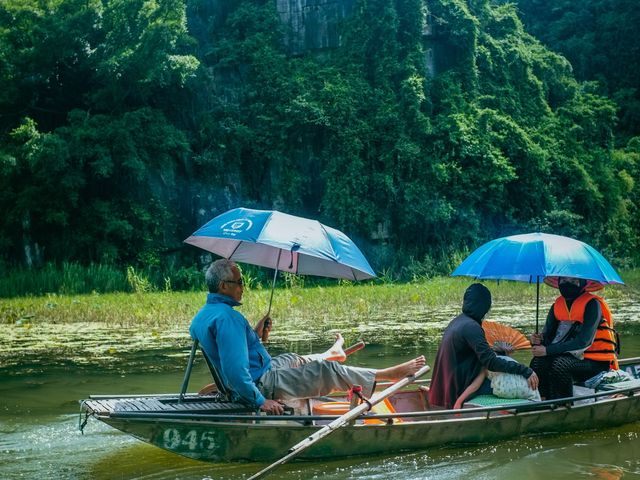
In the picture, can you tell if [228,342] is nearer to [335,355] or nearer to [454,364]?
[335,355]

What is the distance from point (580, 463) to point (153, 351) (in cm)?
578

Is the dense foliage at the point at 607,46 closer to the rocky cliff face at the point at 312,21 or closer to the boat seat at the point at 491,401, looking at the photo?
the rocky cliff face at the point at 312,21

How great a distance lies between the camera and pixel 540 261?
20.6 feet

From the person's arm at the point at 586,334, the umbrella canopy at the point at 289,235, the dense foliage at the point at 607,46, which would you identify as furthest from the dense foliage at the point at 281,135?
the person's arm at the point at 586,334

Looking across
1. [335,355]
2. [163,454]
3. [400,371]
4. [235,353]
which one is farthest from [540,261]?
[163,454]

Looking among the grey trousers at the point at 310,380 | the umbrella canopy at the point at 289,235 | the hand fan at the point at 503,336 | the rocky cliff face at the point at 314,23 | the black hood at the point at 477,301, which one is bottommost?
the grey trousers at the point at 310,380

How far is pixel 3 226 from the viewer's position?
2111 centimetres

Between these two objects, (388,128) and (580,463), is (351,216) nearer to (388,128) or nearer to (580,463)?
(388,128)

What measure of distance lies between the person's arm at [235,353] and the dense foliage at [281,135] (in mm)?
15182

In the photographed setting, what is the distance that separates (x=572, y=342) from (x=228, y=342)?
276 centimetres

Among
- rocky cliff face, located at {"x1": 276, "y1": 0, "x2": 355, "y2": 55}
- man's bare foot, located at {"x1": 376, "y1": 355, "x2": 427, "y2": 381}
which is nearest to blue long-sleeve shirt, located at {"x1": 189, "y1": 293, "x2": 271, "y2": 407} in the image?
man's bare foot, located at {"x1": 376, "y1": 355, "x2": 427, "y2": 381}

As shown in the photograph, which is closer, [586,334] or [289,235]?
[289,235]

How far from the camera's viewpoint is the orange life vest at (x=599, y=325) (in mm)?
6641

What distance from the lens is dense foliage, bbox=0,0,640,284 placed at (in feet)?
67.7
